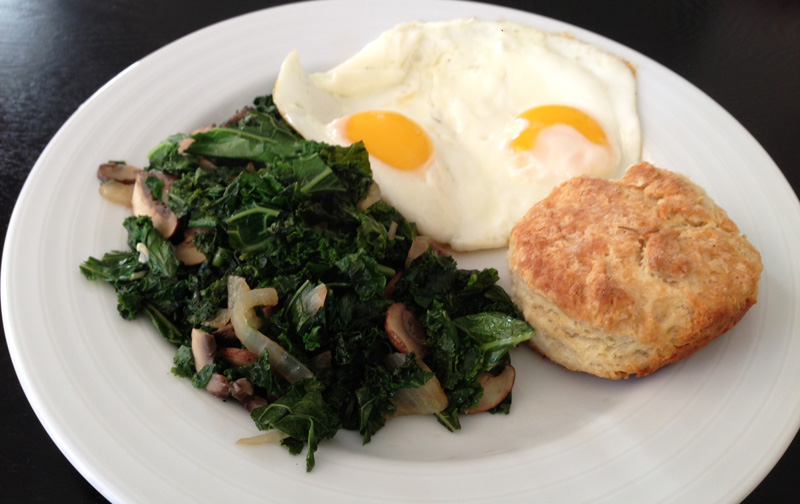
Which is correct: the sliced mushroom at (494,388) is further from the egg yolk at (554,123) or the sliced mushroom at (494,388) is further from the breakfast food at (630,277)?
the egg yolk at (554,123)

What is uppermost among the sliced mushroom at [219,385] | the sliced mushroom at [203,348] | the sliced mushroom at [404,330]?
the sliced mushroom at [404,330]

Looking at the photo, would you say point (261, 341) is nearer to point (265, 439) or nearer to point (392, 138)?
point (265, 439)

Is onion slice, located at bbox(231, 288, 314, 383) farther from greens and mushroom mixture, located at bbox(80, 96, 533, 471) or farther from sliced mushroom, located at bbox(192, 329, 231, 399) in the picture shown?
sliced mushroom, located at bbox(192, 329, 231, 399)

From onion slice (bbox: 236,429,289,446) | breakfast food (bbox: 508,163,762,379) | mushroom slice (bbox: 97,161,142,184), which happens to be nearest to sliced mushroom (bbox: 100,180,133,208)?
mushroom slice (bbox: 97,161,142,184)

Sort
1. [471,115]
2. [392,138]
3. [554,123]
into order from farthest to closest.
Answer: [471,115] → [554,123] → [392,138]

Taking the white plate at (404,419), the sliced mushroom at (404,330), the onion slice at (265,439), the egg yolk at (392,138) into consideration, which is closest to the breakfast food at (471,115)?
the egg yolk at (392,138)

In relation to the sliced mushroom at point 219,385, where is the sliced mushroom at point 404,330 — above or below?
above

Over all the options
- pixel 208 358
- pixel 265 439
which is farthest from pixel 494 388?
pixel 208 358
